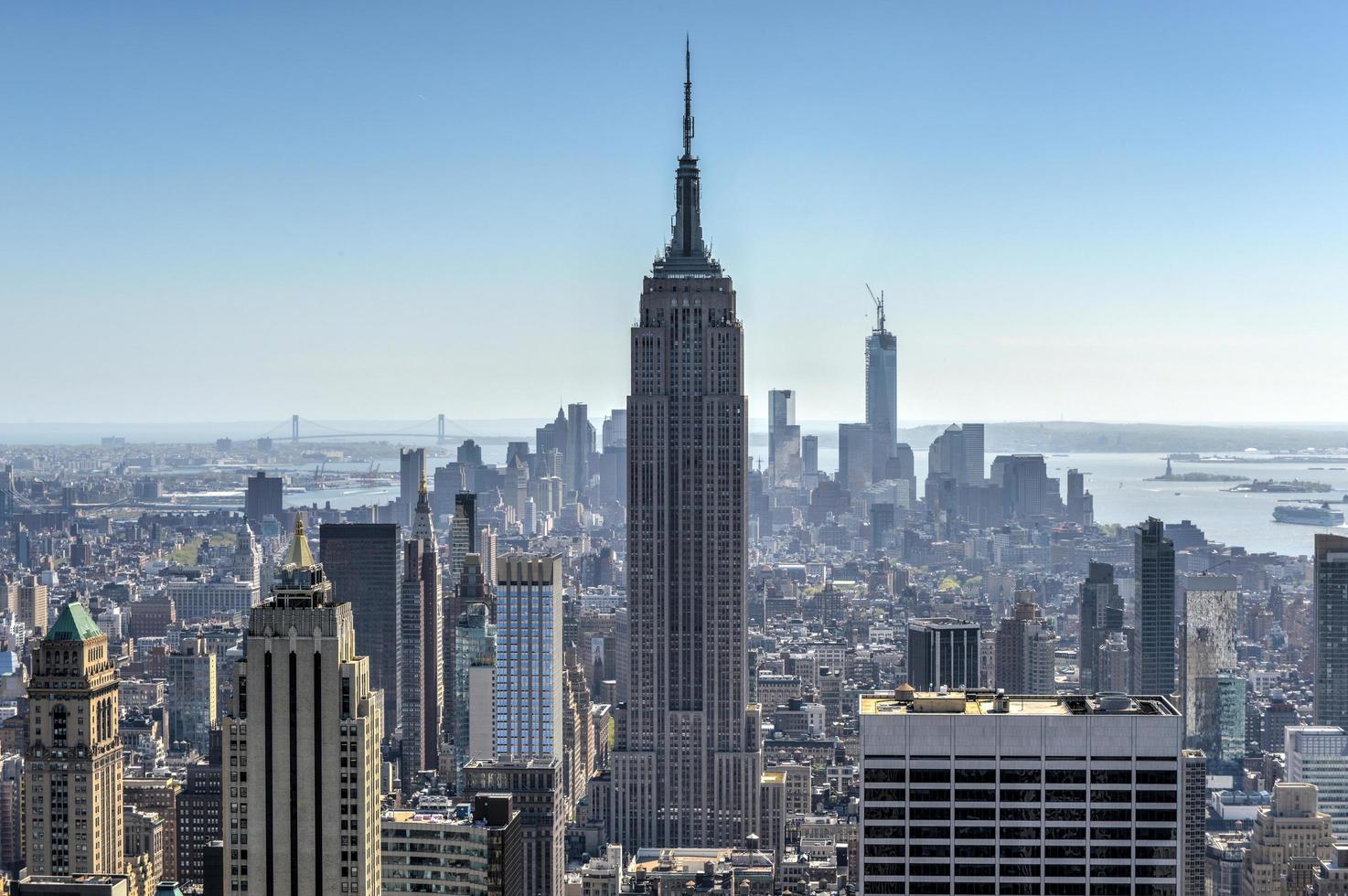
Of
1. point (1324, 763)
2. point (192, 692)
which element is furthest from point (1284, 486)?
point (192, 692)

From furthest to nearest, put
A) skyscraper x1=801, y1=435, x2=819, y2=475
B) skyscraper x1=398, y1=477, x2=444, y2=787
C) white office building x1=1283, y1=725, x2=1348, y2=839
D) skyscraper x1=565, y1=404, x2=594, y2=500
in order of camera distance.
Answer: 1. skyscraper x1=801, y1=435, x2=819, y2=475
2. skyscraper x1=565, y1=404, x2=594, y2=500
3. skyscraper x1=398, y1=477, x2=444, y2=787
4. white office building x1=1283, y1=725, x2=1348, y2=839

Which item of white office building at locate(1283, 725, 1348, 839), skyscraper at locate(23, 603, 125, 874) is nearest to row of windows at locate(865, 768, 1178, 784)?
skyscraper at locate(23, 603, 125, 874)

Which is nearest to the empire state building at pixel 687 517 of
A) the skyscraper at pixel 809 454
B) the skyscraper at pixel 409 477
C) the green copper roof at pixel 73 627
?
the skyscraper at pixel 409 477

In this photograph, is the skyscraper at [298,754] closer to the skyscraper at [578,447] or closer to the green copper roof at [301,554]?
the green copper roof at [301,554]

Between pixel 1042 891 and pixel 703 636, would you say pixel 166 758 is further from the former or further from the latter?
pixel 1042 891

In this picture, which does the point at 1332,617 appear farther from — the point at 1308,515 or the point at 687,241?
the point at 687,241

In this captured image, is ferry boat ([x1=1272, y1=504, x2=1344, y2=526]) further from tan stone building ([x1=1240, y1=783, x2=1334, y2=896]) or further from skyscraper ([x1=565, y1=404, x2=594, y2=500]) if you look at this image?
skyscraper ([x1=565, y1=404, x2=594, y2=500])

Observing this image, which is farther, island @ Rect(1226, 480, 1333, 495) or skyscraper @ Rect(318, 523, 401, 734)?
skyscraper @ Rect(318, 523, 401, 734)
